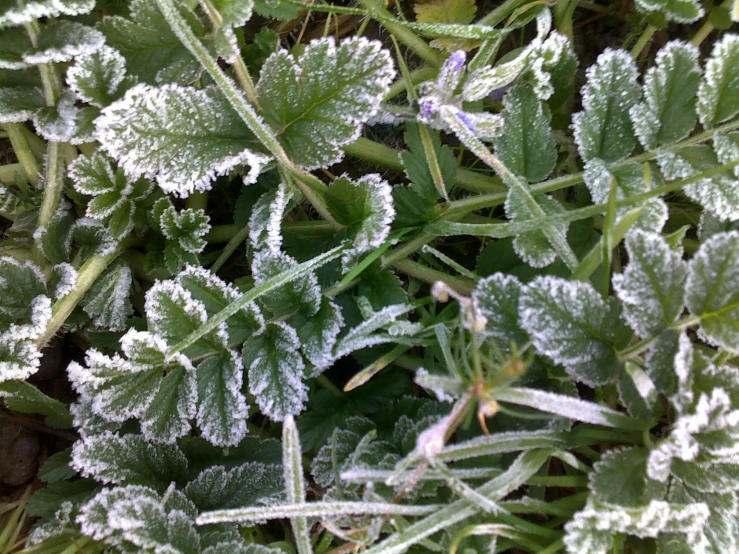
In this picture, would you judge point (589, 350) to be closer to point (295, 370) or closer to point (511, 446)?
point (511, 446)

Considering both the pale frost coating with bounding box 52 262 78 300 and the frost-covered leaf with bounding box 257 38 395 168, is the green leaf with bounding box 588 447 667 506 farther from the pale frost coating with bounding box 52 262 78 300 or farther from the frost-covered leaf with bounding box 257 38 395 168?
the pale frost coating with bounding box 52 262 78 300

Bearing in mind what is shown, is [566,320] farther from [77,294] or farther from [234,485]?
[77,294]

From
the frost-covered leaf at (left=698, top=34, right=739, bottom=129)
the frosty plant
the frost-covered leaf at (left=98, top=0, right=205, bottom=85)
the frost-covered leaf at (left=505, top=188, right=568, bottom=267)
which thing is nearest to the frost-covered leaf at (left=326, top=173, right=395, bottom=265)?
the frosty plant

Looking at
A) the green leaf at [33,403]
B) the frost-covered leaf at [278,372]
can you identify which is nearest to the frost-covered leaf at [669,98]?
the frost-covered leaf at [278,372]

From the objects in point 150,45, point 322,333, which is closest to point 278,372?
point 322,333

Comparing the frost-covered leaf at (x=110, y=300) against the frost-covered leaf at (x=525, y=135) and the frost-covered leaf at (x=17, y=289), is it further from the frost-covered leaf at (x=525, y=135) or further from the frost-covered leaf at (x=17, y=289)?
the frost-covered leaf at (x=525, y=135)

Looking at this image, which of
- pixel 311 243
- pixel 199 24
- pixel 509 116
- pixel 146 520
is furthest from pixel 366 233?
pixel 146 520
